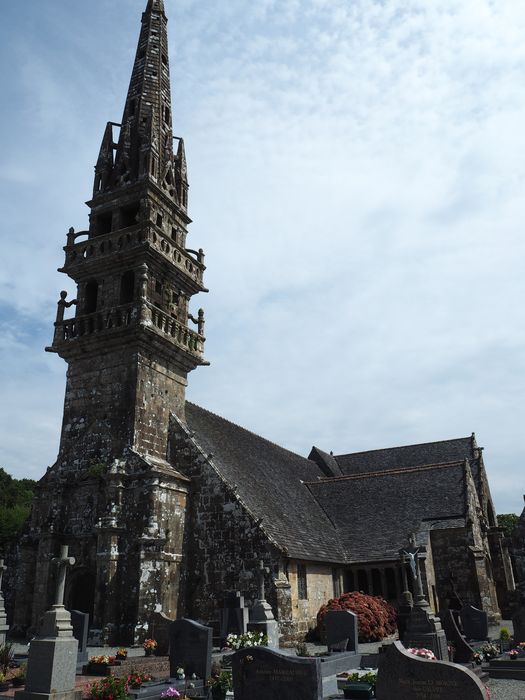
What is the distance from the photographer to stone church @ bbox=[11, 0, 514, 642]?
796 inches

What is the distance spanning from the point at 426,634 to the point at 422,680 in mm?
7347

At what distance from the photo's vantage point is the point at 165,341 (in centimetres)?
2353

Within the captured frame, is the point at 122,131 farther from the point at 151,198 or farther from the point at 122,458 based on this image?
the point at 122,458

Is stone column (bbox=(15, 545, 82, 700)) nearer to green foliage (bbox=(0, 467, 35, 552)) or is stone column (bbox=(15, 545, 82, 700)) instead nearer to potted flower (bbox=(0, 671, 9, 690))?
potted flower (bbox=(0, 671, 9, 690))

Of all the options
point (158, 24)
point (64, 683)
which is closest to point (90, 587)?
point (64, 683)

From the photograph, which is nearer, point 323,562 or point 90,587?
point 90,587

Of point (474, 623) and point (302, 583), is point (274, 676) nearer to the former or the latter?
point (474, 623)

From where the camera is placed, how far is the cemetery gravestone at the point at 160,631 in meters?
16.2

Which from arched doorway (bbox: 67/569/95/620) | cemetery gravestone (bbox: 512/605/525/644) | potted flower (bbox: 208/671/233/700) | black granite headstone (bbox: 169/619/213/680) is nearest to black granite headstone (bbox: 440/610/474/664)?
cemetery gravestone (bbox: 512/605/525/644)

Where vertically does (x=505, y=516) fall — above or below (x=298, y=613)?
above

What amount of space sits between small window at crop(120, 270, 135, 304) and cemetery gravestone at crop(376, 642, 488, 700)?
19.1 m

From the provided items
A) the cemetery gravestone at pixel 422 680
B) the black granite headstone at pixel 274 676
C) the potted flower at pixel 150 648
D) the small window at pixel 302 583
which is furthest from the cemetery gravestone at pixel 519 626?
the cemetery gravestone at pixel 422 680

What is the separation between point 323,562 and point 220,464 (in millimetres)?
6008

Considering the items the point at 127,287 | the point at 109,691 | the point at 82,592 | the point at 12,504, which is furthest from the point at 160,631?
the point at 12,504
